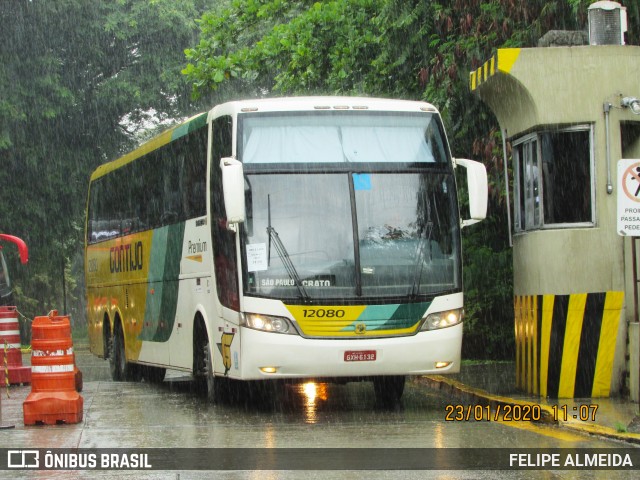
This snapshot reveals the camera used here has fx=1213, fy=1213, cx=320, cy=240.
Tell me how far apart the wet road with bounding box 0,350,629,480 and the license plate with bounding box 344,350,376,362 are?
2.09 ft

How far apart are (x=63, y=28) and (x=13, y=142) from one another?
3.68 m

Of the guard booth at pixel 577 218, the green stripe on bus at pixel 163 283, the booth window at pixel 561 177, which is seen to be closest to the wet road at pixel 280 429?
the green stripe on bus at pixel 163 283

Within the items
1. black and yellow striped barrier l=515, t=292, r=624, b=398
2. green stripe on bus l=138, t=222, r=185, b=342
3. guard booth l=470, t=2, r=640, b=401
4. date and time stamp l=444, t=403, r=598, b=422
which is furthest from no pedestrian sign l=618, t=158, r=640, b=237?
green stripe on bus l=138, t=222, r=185, b=342

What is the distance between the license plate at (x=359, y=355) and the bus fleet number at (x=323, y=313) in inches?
15.9

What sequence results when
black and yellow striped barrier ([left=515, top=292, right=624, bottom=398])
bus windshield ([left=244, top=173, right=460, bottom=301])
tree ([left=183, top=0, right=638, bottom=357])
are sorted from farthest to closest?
tree ([left=183, top=0, right=638, bottom=357])
black and yellow striped barrier ([left=515, top=292, right=624, bottom=398])
bus windshield ([left=244, top=173, right=460, bottom=301])

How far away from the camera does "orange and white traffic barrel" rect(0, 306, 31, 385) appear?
18234 mm

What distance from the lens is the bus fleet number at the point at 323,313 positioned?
41.7 feet

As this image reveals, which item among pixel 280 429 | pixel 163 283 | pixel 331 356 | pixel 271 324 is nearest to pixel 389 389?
pixel 331 356

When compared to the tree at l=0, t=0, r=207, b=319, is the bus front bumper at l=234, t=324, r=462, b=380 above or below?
below

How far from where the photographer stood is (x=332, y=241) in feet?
42.5

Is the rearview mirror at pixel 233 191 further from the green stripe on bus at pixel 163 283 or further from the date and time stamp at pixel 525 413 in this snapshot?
the green stripe on bus at pixel 163 283

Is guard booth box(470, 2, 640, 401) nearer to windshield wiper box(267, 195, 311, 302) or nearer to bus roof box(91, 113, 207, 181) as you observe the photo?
windshield wiper box(267, 195, 311, 302)

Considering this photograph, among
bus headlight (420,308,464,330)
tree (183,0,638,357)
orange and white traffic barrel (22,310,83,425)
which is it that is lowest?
orange and white traffic barrel (22,310,83,425)

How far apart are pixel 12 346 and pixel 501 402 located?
8672 mm
